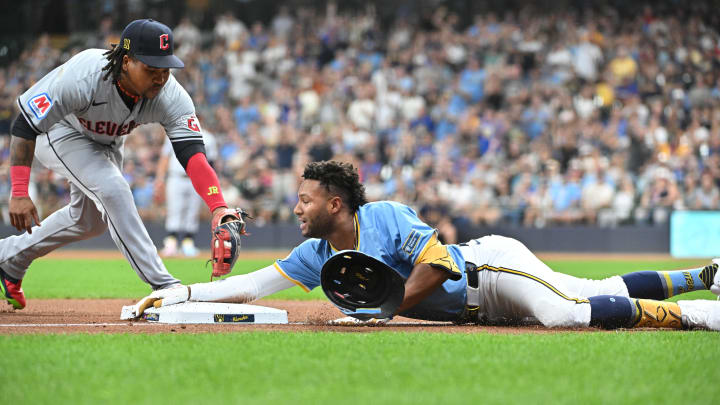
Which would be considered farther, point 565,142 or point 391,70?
point 391,70

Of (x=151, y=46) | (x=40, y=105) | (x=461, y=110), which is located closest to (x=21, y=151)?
(x=40, y=105)

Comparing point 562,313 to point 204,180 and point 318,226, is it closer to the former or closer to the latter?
point 318,226

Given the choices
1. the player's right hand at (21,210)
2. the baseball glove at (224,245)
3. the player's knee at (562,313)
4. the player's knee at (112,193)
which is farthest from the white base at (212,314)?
the player's knee at (562,313)

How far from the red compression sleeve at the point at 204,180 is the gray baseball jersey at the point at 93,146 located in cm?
20

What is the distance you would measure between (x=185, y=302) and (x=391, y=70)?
15.1m

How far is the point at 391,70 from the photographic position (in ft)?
67.2

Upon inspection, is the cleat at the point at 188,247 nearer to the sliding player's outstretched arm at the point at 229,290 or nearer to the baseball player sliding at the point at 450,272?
the sliding player's outstretched arm at the point at 229,290

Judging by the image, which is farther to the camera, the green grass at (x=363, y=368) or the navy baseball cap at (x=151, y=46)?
the navy baseball cap at (x=151, y=46)

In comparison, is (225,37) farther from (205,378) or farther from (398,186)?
(205,378)

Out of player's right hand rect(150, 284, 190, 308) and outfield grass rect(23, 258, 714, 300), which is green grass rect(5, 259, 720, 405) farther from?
outfield grass rect(23, 258, 714, 300)

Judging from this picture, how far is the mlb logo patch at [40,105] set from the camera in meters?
5.77

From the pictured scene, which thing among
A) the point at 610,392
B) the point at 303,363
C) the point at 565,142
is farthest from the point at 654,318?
the point at 565,142

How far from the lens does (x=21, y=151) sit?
589 cm

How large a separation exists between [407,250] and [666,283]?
6.64 ft
